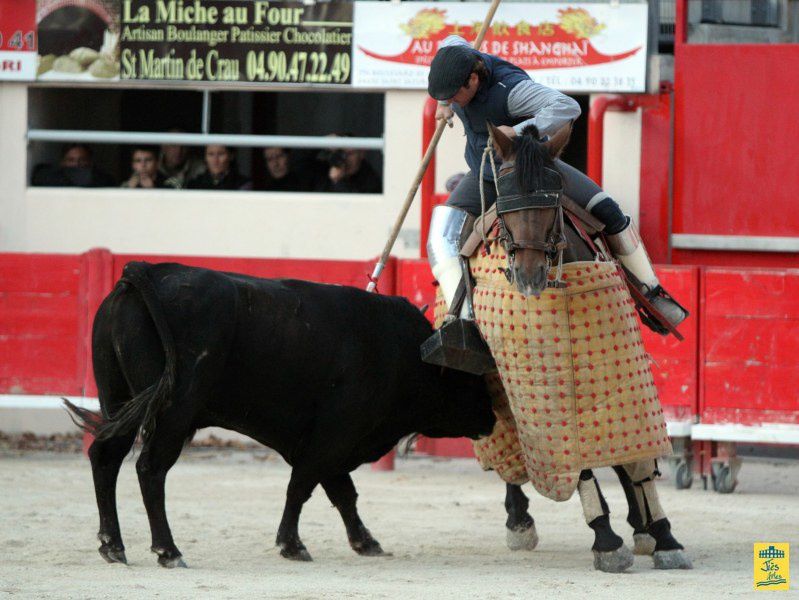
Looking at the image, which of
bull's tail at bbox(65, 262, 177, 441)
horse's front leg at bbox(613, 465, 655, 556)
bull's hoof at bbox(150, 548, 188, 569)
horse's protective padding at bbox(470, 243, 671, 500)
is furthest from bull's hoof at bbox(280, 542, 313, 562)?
horse's front leg at bbox(613, 465, 655, 556)

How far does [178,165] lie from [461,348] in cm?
555

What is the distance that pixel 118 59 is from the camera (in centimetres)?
1002

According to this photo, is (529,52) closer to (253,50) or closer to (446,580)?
(253,50)

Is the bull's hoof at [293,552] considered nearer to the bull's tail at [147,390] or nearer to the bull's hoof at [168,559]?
the bull's hoof at [168,559]

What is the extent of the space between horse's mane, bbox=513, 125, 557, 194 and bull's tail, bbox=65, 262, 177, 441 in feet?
4.42

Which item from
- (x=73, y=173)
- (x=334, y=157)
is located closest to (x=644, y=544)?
(x=334, y=157)

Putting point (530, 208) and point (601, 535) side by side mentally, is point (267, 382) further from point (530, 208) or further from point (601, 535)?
point (601, 535)

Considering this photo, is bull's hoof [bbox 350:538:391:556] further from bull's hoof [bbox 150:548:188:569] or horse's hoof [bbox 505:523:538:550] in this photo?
bull's hoof [bbox 150:548:188:569]

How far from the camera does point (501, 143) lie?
16.0 ft

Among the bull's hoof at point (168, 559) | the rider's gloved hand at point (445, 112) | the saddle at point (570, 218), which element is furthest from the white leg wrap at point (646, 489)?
the bull's hoof at point (168, 559)

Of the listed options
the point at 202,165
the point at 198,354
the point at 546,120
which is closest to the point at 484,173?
the point at 546,120

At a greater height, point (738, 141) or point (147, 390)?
point (738, 141)

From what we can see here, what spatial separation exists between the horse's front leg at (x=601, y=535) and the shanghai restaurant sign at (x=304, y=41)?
4791 mm

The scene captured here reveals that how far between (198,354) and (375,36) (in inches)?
203
